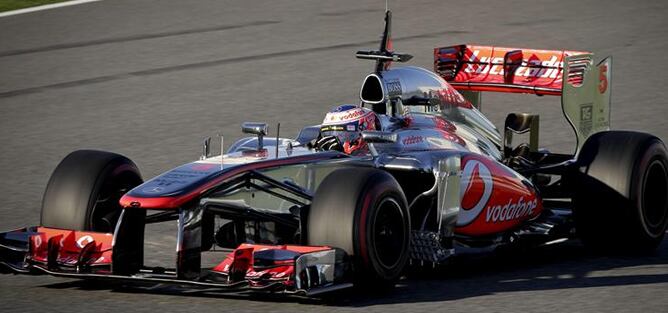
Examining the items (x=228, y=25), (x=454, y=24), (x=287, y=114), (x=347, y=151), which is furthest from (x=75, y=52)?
(x=347, y=151)

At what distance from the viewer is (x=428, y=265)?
9141mm

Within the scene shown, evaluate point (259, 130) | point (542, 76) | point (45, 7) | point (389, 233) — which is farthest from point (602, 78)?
point (45, 7)

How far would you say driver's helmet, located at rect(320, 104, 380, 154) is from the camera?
945 cm

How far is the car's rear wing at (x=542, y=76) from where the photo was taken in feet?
35.6

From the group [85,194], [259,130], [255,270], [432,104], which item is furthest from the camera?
[432,104]

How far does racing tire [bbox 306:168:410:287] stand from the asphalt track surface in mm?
194

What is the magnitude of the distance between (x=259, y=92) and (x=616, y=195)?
306 inches

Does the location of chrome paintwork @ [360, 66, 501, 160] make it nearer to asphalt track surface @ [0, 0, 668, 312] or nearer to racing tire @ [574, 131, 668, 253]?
racing tire @ [574, 131, 668, 253]

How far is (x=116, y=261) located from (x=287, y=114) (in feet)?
25.9

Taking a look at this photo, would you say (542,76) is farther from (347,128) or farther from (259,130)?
(259,130)

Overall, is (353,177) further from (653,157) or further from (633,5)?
(633,5)

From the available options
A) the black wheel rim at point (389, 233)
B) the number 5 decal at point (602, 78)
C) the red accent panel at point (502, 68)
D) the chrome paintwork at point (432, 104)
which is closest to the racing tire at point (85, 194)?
the black wheel rim at point (389, 233)

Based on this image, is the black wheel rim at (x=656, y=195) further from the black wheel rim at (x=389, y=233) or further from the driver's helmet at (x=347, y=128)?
the black wheel rim at (x=389, y=233)

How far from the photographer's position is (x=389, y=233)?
8531mm
